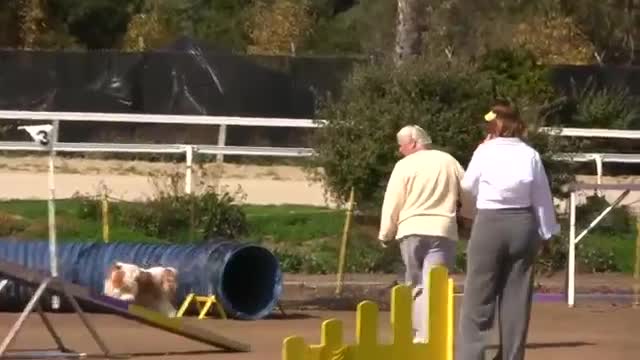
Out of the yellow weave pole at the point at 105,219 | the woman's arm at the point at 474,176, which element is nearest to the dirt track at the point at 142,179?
the yellow weave pole at the point at 105,219

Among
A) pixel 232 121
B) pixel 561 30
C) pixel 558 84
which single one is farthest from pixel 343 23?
pixel 232 121

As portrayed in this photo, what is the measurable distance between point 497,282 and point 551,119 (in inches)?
650

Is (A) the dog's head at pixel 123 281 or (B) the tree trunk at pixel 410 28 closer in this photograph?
(A) the dog's head at pixel 123 281

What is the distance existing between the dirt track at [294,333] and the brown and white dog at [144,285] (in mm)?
256

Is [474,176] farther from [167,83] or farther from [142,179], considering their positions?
[167,83]

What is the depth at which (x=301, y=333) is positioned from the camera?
15227 mm

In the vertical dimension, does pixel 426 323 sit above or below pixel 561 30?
below

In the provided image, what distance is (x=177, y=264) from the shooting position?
16.6 meters

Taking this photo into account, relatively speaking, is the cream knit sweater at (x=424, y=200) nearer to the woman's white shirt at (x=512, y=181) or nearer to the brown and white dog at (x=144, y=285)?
the woman's white shirt at (x=512, y=181)

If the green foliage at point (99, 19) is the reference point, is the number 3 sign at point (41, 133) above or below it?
below

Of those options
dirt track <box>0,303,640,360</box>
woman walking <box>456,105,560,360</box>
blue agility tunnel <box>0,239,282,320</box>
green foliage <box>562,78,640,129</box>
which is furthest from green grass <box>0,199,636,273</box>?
woman walking <box>456,105,560,360</box>

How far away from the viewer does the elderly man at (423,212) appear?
1341 cm

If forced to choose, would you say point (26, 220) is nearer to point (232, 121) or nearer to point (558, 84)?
point (232, 121)

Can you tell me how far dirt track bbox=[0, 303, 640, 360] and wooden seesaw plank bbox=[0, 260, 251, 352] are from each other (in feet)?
0.43
